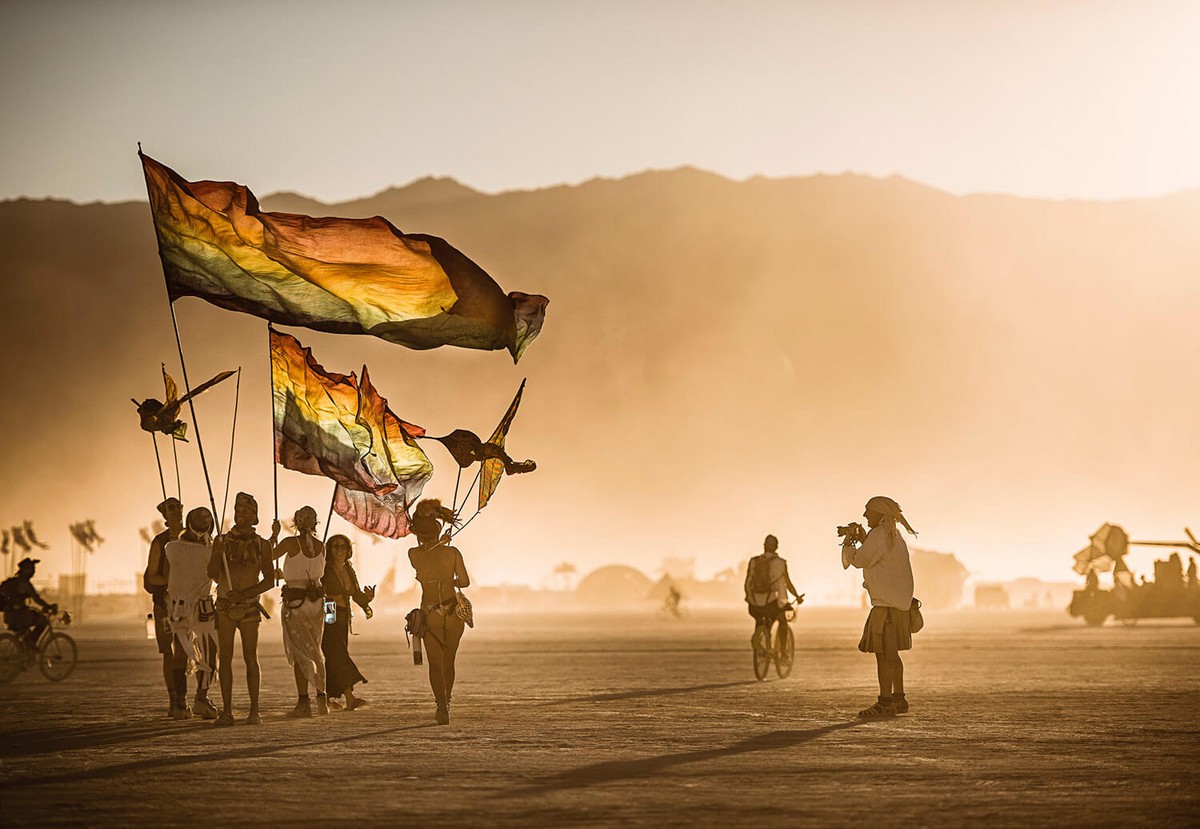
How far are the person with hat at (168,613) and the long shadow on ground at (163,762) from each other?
9.54ft

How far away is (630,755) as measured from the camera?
13781 millimetres

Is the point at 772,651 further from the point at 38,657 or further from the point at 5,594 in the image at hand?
the point at 5,594

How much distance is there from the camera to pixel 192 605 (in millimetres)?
17188

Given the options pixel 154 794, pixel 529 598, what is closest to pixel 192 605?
pixel 154 794

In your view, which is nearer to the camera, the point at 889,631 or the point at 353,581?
the point at 889,631

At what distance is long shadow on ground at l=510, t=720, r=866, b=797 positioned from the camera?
11.9 metres

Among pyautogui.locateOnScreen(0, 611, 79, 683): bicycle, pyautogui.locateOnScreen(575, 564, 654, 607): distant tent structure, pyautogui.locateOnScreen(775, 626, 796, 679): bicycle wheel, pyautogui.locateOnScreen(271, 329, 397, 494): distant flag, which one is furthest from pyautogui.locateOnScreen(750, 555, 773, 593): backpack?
pyautogui.locateOnScreen(575, 564, 654, 607): distant tent structure

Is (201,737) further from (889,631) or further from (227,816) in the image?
(889,631)

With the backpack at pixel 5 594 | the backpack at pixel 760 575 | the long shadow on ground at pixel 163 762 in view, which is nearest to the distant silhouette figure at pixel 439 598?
the long shadow on ground at pixel 163 762

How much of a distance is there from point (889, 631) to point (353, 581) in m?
6.13

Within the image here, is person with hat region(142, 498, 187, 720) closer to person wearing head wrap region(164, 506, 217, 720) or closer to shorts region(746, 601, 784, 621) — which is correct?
person wearing head wrap region(164, 506, 217, 720)

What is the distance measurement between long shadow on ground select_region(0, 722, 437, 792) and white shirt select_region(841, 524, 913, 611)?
5561mm

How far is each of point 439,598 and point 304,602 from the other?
2.11 meters

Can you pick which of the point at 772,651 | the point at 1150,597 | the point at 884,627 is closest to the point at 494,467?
the point at 772,651
